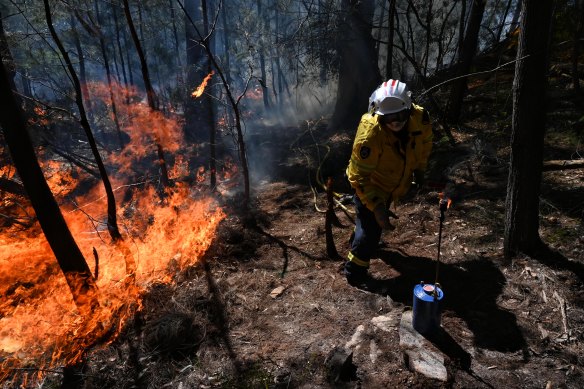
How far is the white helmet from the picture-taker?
3.47 m

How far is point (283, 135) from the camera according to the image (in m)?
18.1

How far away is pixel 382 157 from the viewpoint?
12.2 ft

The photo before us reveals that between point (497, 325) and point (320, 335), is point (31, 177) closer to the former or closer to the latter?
point (320, 335)

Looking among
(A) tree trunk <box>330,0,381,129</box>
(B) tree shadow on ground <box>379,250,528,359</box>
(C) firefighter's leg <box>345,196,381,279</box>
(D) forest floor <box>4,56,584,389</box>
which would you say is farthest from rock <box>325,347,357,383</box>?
(A) tree trunk <box>330,0,381,129</box>

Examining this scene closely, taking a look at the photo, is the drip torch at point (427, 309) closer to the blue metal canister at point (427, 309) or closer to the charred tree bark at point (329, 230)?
the blue metal canister at point (427, 309)

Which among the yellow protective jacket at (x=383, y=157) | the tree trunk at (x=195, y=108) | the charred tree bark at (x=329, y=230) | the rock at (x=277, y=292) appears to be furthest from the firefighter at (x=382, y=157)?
the tree trunk at (x=195, y=108)

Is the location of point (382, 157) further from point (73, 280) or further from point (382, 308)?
point (73, 280)

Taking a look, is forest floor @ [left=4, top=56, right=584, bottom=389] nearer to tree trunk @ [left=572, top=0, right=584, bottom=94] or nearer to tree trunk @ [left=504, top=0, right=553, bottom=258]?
tree trunk @ [left=504, top=0, right=553, bottom=258]

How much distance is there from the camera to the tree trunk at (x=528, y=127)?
3.27 meters

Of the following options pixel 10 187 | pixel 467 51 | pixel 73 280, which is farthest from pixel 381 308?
pixel 467 51

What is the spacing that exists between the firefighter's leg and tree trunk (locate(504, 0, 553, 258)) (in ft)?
4.90

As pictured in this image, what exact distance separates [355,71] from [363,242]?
11012 mm

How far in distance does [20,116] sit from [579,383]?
5178mm

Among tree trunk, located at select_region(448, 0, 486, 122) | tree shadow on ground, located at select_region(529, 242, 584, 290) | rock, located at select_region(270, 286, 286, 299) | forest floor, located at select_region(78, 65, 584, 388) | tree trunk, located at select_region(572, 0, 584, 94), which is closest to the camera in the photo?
forest floor, located at select_region(78, 65, 584, 388)
